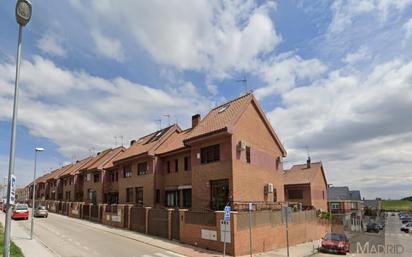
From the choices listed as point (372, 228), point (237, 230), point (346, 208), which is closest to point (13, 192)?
point (237, 230)

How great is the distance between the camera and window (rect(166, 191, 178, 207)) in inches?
1245

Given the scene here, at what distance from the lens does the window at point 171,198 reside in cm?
3163

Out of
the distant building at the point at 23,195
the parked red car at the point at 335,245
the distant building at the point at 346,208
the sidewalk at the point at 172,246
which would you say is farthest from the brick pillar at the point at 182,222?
the distant building at the point at 23,195

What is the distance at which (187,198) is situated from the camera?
98.4 ft

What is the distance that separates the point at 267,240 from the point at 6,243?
59.0ft

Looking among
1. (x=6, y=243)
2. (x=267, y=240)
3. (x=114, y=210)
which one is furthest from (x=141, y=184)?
(x=6, y=243)

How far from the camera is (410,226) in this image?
55.6 metres

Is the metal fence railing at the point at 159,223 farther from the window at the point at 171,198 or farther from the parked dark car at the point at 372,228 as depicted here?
the parked dark car at the point at 372,228

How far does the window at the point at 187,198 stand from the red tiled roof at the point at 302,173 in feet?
82.9

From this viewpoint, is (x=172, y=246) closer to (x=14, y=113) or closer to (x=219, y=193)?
(x=219, y=193)

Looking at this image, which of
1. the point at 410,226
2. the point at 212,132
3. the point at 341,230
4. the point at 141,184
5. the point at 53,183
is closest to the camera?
the point at 212,132

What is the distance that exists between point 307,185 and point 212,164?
28388 millimetres

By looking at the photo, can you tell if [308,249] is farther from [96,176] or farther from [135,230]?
[96,176]

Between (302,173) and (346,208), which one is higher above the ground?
(302,173)
